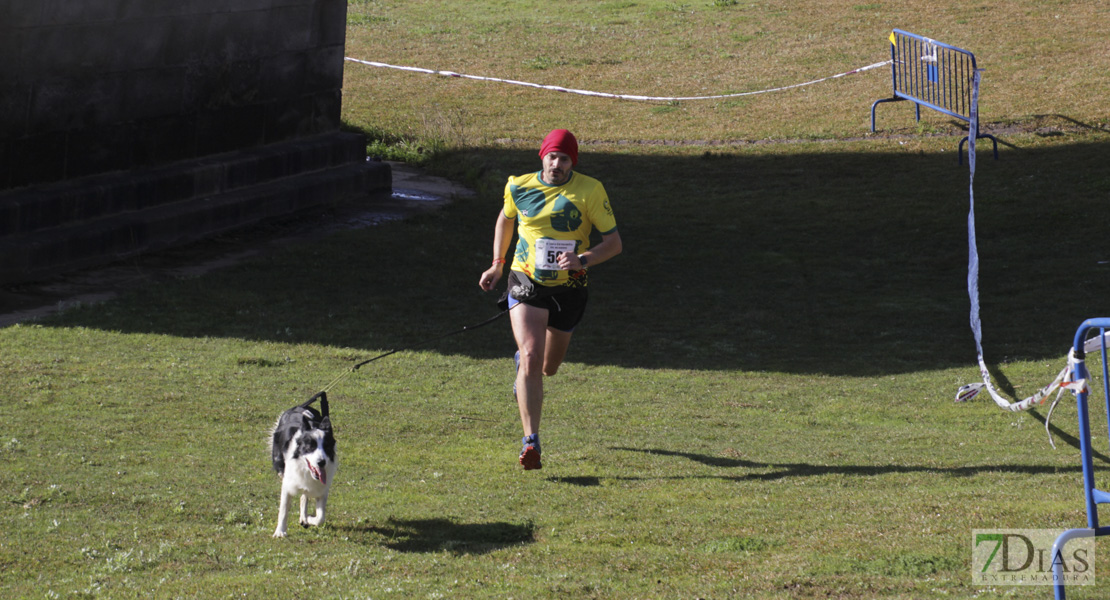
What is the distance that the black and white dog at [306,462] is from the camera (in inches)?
234

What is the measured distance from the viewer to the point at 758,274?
14.4 metres

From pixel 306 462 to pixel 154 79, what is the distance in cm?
1018

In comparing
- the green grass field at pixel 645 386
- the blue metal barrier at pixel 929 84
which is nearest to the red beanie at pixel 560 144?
the green grass field at pixel 645 386

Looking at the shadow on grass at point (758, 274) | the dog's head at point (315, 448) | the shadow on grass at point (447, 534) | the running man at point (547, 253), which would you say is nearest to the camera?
the dog's head at point (315, 448)

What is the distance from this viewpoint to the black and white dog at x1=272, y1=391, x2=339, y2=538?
5934 mm

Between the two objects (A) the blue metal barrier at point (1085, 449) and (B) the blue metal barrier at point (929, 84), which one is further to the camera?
(B) the blue metal barrier at point (929, 84)

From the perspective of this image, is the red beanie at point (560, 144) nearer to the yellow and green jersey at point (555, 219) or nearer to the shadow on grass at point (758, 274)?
the yellow and green jersey at point (555, 219)

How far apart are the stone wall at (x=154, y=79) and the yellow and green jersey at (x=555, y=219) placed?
26.4ft

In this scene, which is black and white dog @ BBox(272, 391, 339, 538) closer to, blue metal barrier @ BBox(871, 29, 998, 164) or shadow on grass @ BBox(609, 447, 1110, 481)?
shadow on grass @ BBox(609, 447, 1110, 481)

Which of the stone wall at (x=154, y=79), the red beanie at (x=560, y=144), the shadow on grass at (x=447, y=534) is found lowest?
the shadow on grass at (x=447, y=534)

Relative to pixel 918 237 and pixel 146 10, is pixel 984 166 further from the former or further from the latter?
pixel 146 10

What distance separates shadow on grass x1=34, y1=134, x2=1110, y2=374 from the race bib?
3.61 m

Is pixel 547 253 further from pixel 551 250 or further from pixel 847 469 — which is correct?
pixel 847 469

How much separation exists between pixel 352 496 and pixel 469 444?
1.49 meters
